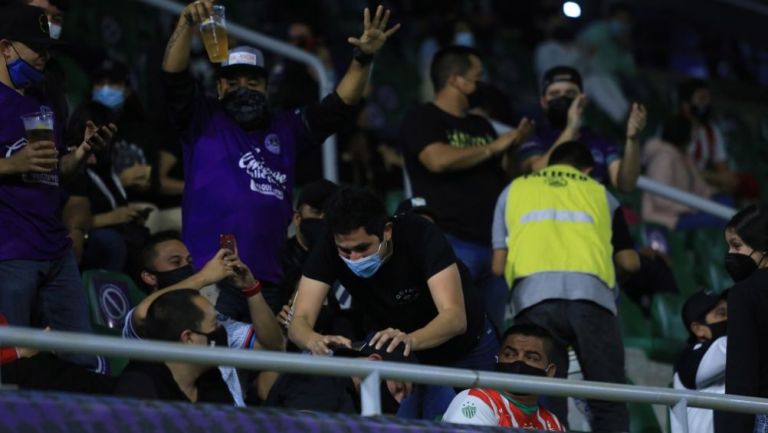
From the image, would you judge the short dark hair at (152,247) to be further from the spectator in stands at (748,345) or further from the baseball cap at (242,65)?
the spectator in stands at (748,345)

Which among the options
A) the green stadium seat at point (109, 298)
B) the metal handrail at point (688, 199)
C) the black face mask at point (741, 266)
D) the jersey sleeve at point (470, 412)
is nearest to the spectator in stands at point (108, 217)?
the green stadium seat at point (109, 298)

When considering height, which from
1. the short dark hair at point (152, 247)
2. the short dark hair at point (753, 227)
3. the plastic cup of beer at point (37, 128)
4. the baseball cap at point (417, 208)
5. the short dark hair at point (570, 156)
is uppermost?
the short dark hair at point (570, 156)

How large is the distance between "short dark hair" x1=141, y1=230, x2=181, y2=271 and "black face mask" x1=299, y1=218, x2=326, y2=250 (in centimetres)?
65

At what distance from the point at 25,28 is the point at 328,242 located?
140 cm

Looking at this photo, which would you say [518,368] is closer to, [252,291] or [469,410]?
[469,410]

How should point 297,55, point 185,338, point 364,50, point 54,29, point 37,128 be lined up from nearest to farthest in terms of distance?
1. point 185,338
2. point 37,128
3. point 54,29
4. point 364,50
5. point 297,55

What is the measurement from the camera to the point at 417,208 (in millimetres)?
8438

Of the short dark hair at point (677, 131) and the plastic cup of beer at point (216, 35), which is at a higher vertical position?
the plastic cup of beer at point (216, 35)

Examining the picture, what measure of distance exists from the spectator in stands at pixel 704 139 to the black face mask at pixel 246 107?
224 inches

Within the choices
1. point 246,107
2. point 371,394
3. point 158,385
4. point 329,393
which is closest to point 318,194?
point 246,107

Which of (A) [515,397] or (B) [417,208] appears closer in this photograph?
(A) [515,397]

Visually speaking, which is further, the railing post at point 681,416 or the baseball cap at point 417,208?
the baseball cap at point 417,208

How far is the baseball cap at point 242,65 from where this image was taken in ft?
26.0

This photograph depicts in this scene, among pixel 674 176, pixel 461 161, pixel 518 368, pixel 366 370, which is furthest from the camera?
pixel 674 176
